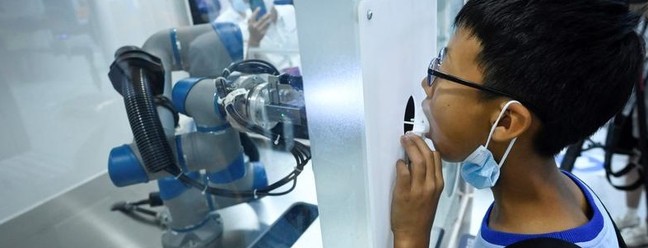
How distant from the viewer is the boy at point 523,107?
0.50m

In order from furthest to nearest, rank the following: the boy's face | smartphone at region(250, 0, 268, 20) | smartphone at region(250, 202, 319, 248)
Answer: smartphone at region(250, 0, 268, 20) → smartphone at region(250, 202, 319, 248) → the boy's face

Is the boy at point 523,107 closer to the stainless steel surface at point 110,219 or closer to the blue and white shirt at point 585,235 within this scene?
the blue and white shirt at point 585,235

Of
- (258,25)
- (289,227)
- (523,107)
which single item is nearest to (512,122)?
(523,107)

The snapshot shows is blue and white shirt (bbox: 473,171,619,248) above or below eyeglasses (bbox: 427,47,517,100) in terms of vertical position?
below

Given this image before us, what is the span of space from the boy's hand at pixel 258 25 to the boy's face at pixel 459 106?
1.86ft

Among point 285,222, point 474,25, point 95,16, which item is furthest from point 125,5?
point 474,25

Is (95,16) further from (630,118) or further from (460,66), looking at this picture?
(630,118)

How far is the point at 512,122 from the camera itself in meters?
0.53

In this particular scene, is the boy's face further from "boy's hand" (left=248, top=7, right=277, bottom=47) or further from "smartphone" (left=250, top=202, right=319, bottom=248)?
"boy's hand" (left=248, top=7, right=277, bottom=47)

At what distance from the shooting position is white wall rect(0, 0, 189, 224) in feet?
2.12

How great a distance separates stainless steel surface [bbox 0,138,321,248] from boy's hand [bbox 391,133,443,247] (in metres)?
0.17

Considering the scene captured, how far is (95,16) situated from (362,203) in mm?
613

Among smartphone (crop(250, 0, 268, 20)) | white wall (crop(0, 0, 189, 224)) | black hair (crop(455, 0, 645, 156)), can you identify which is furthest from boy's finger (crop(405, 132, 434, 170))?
smartphone (crop(250, 0, 268, 20))

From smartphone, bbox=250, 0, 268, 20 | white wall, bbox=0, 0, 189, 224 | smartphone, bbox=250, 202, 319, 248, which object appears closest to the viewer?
white wall, bbox=0, 0, 189, 224
